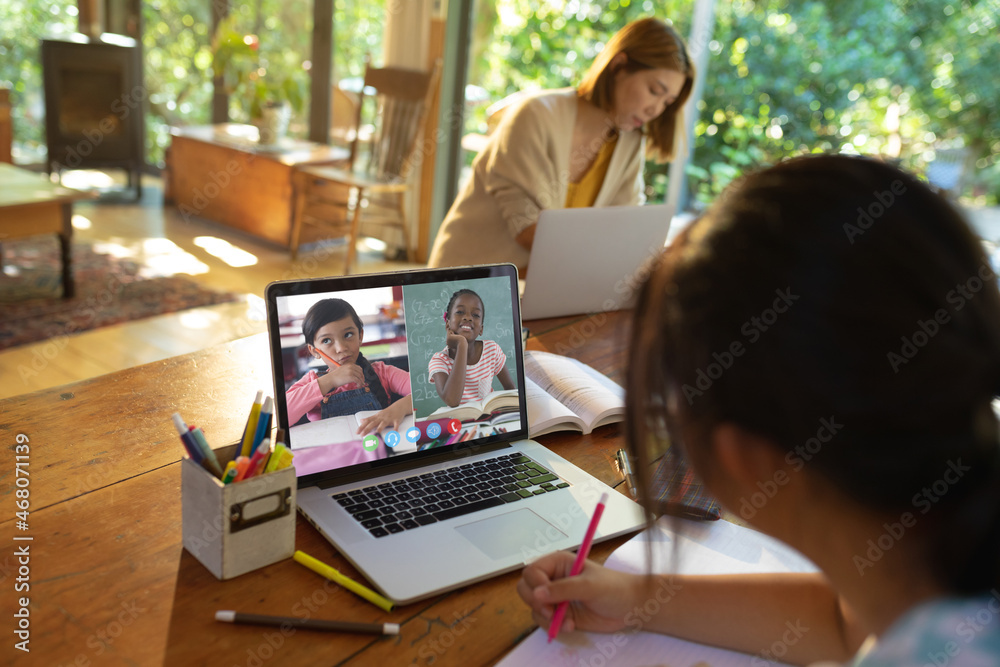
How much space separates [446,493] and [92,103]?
5.25 metres

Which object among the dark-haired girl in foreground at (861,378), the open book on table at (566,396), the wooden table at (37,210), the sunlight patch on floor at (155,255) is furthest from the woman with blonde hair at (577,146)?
the sunlight patch on floor at (155,255)

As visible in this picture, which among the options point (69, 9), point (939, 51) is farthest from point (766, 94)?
point (69, 9)

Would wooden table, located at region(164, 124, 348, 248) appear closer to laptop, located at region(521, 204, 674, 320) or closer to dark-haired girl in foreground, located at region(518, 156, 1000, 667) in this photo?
laptop, located at region(521, 204, 674, 320)

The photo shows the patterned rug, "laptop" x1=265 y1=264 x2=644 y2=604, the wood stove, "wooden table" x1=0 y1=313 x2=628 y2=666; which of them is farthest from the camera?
the wood stove

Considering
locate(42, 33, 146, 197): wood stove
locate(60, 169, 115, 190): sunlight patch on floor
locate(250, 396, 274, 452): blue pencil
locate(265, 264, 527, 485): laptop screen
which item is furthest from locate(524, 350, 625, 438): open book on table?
locate(60, 169, 115, 190): sunlight patch on floor

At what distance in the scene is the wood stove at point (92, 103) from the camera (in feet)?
16.2

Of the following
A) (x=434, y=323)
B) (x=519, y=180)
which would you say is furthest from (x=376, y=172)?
(x=434, y=323)

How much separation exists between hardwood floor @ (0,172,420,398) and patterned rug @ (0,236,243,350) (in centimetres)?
9

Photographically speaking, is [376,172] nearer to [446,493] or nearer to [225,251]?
[225,251]

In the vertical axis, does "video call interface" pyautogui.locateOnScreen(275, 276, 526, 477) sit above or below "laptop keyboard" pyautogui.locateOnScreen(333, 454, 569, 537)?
above

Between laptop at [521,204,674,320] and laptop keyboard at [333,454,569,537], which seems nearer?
laptop keyboard at [333,454,569,537]

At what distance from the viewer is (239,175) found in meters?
4.48

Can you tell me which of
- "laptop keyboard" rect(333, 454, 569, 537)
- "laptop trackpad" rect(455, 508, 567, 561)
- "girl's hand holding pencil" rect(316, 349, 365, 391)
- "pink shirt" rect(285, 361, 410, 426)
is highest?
"girl's hand holding pencil" rect(316, 349, 365, 391)

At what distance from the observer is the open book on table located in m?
1.12
